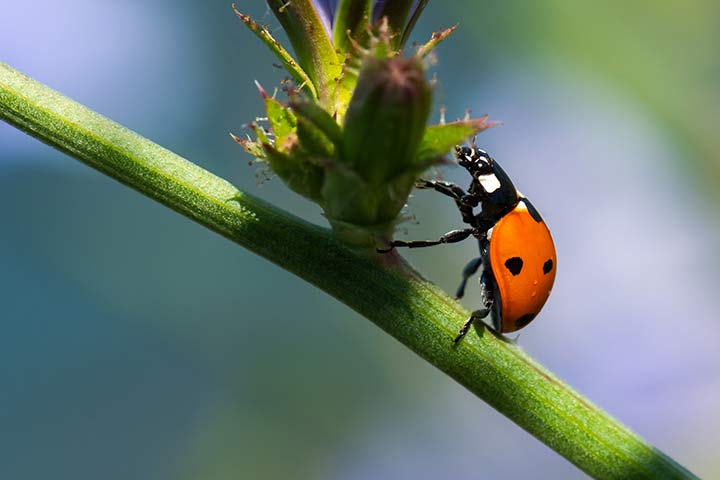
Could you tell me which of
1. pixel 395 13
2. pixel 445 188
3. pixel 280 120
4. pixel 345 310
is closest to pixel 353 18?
pixel 395 13

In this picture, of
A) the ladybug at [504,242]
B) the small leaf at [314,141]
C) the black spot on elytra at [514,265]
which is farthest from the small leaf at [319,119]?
the black spot on elytra at [514,265]

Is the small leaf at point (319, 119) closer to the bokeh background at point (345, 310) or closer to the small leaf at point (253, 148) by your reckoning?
the small leaf at point (253, 148)

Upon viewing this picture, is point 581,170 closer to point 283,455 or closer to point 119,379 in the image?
point 283,455

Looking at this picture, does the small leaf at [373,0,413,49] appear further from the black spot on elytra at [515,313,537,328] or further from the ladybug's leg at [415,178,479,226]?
the black spot on elytra at [515,313,537,328]

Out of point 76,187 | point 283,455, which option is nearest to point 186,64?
point 76,187

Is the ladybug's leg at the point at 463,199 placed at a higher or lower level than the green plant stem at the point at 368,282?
higher

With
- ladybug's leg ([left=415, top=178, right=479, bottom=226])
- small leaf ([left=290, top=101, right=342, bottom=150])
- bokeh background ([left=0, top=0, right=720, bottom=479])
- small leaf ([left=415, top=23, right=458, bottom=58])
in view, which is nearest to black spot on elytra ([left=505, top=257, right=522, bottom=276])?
ladybug's leg ([left=415, top=178, right=479, bottom=226])

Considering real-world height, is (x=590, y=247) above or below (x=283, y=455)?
above
